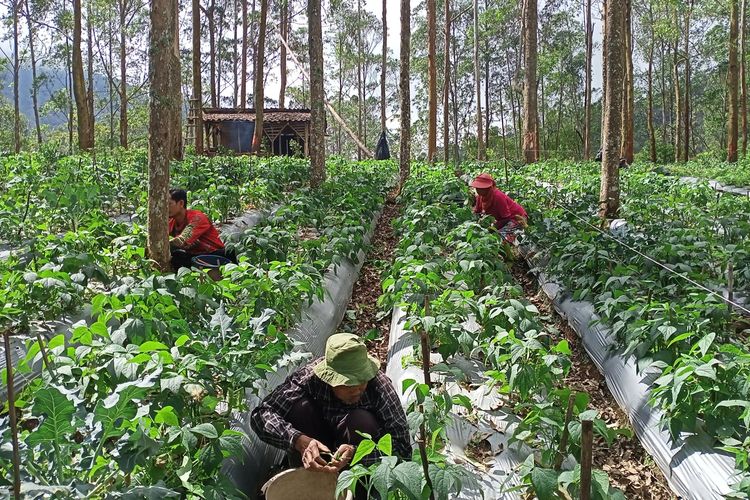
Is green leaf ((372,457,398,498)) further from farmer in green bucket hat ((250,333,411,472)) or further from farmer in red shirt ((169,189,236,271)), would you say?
farmer in red shirt ((169,189,236,271))

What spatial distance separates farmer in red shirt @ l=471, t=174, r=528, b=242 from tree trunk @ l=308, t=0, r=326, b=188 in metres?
4.36

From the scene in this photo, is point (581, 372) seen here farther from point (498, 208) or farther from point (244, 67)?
point (244, 67)

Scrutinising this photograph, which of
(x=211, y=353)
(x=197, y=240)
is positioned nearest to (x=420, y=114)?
(x=197, y=240)

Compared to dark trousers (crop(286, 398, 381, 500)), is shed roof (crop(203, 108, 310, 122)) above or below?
above

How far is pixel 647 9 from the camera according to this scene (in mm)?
30703

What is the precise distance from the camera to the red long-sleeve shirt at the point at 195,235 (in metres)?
5.38

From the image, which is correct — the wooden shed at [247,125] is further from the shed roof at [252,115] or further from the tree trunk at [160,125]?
the tree trunk at [160,125]

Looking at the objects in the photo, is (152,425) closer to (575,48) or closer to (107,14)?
(107,14)

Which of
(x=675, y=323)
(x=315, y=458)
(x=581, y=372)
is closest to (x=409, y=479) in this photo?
(x=315, y=458)

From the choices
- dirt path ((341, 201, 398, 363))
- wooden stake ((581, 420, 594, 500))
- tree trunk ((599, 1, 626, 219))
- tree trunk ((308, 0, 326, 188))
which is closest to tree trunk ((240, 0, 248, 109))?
tree trunk ((308, 0, 326, 188))

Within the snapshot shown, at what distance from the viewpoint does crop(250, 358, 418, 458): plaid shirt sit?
2.72m

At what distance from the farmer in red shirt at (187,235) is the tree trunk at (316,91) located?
18.3ft

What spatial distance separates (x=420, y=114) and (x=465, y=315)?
44.0 meters

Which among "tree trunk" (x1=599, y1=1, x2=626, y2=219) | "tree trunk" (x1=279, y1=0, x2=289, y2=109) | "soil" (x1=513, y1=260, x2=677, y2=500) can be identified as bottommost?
"soil" (x1=513, y1=260, x2=677, y2=500)
